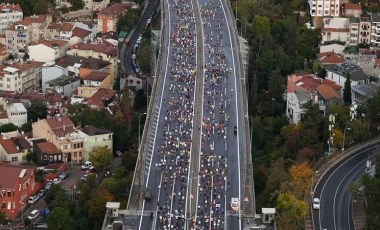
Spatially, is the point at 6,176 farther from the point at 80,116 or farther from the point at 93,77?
the point at 93,77

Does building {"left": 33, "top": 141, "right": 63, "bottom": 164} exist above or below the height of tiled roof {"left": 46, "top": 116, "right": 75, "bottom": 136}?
below

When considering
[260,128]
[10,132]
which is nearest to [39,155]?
[10,132]

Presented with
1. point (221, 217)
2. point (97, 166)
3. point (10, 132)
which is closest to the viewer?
point (221, 217)

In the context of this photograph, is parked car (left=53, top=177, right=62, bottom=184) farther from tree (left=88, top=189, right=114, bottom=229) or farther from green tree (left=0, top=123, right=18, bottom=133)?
tree (left=88, top=189, right=114, bottom=229)

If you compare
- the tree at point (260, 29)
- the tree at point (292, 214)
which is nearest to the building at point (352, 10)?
the tree at point (260, 29)

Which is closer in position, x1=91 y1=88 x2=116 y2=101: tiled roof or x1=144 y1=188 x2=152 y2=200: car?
x1=144 y1=188 x2=152 y2=200: car

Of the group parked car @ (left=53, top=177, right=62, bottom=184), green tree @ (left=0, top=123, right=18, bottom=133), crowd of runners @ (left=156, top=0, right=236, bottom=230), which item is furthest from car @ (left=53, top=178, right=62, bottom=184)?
green tree @ (left=0, top=123, right=18, bottom=133)
